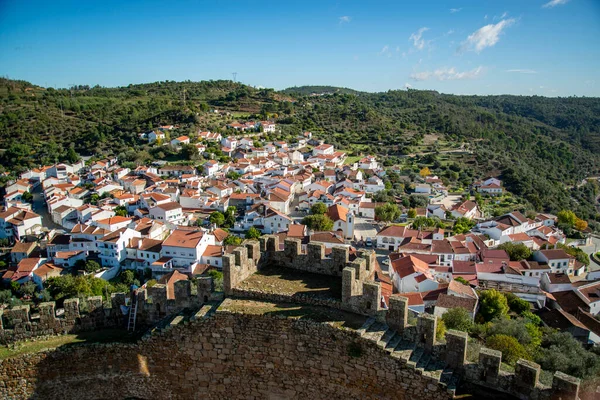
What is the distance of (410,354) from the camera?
6.38 meters

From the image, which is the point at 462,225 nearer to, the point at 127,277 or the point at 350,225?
the point at 350,225

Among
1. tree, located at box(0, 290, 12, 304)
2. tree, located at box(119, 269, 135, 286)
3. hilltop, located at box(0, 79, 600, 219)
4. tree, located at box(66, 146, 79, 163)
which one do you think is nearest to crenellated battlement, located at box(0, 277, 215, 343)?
tree, located at box(0, 290, 12, 304)

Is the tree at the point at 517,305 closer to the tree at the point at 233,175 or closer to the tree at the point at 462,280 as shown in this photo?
the tree at the point at 462,280

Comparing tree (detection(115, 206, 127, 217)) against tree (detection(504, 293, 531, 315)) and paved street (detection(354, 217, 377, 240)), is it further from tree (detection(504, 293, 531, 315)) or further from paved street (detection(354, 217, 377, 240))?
tree (detection(504, 293, 531, 315))

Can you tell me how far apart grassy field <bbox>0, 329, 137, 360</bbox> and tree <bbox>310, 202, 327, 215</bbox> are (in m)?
34.7

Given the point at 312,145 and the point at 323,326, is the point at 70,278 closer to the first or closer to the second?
the point at 323,326

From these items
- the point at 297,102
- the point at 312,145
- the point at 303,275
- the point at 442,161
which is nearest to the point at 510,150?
the point at 442,161

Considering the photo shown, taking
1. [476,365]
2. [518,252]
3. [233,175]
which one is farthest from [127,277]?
[476,365]

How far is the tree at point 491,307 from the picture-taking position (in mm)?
23641

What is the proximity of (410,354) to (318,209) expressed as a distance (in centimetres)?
3690

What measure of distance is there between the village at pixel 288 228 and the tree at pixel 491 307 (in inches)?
17.8

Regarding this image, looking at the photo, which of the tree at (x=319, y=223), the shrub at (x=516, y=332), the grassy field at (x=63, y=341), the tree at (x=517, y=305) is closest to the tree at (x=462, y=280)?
the tree at (x=517, y=305)

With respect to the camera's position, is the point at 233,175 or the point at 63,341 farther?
the point at 233,175

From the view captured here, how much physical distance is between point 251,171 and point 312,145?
20215 millimetres
